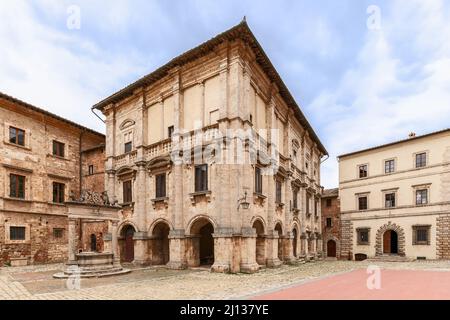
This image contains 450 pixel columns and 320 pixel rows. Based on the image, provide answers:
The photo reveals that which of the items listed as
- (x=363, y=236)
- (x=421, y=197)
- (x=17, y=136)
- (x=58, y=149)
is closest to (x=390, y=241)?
(x=363, y=236)

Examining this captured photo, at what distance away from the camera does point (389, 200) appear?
28.2 m

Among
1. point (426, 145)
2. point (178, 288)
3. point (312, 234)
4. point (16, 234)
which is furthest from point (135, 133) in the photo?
point (426, 145)

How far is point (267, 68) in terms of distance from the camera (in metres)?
18.3

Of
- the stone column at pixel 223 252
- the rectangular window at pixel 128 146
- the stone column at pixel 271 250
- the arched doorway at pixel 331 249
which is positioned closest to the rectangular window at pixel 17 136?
the rectangular window at pixel 128 146

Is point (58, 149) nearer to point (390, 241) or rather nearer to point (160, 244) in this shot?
point (160, 244)

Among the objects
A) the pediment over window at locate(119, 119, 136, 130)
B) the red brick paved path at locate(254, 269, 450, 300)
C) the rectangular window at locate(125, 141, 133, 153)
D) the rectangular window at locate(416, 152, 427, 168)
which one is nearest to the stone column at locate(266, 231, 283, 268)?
the red brick paved path at locate(254, 269, 450, 300)

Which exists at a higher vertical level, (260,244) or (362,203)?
(362,203)

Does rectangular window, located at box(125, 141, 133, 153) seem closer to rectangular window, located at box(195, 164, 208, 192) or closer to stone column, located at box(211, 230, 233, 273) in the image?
rectangular window, located at box(195, 164, 208, 192)

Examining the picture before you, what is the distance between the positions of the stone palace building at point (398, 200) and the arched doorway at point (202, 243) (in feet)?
50.0

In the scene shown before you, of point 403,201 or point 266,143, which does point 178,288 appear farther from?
point 403,201

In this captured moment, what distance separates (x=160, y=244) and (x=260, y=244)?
6.03m

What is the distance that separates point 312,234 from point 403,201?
843cm

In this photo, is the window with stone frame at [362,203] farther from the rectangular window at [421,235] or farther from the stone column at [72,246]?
the stone column at [72,246]
